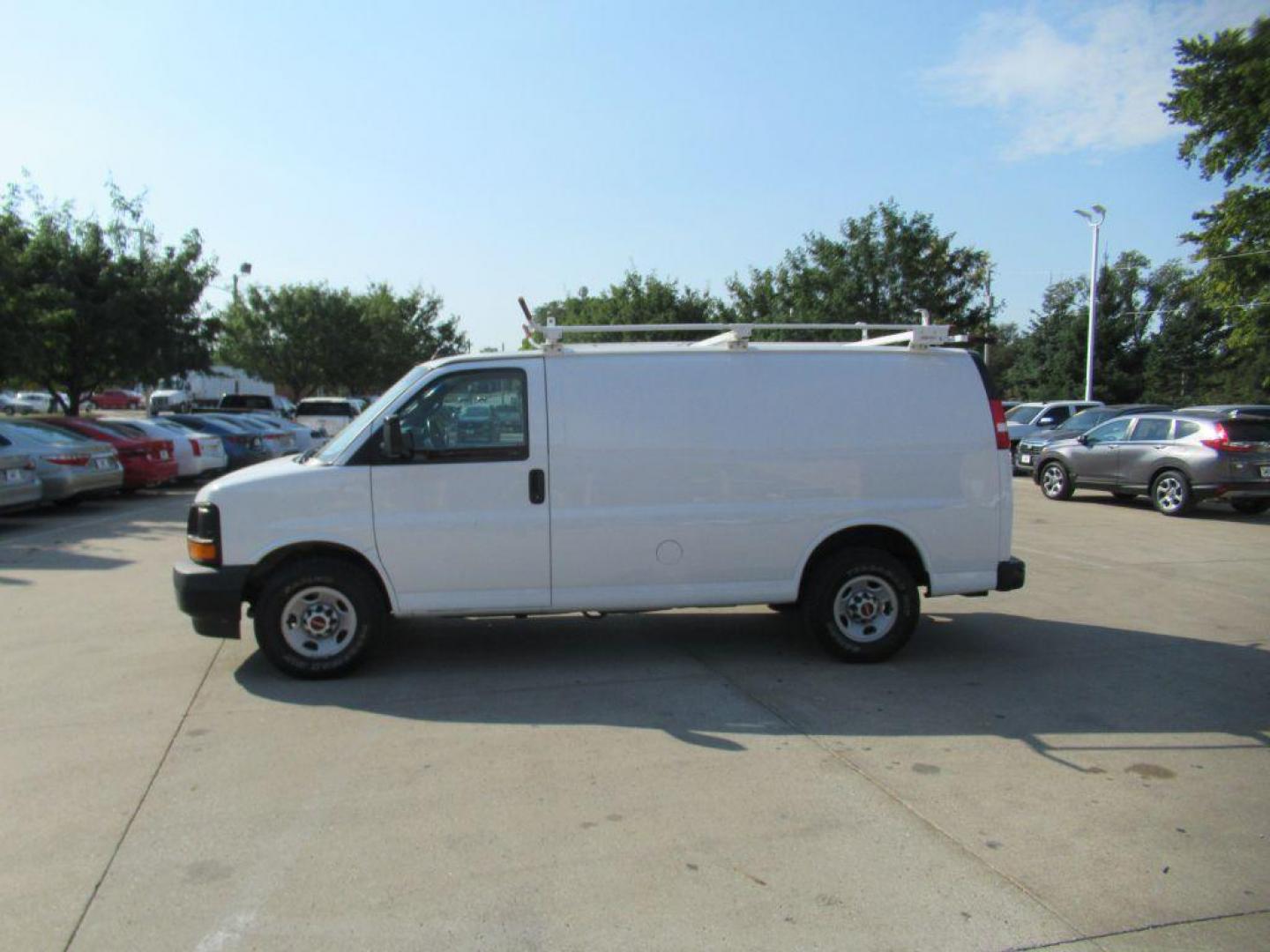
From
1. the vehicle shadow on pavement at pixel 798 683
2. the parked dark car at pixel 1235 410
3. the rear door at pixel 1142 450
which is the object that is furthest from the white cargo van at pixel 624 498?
the parked dark car at pixel 1235 410

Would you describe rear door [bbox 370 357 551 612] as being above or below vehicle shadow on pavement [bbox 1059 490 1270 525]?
above

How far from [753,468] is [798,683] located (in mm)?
1392

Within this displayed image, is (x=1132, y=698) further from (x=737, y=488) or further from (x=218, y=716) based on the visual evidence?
(x=218, y=716)

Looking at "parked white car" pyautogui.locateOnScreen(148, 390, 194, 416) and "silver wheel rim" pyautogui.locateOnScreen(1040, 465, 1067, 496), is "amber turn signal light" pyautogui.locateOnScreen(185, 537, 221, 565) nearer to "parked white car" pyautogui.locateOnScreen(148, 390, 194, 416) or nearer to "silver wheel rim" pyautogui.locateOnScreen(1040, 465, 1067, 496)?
"silver wheel rim" pyautogui.locateOnScreen(1040, 465, 1067, 496)

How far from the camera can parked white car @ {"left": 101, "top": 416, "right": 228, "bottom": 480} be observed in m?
18.8

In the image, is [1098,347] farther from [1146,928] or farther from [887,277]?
[1146,928]

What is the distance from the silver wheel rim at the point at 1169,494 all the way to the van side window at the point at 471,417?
40.7 ft

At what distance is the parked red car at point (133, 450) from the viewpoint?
1730cm

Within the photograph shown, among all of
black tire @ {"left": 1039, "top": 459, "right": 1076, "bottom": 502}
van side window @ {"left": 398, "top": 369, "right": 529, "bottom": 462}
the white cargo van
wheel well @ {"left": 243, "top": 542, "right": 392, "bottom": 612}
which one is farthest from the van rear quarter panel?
black tire @ {"left": 1039, "top": 459, "right": 1076, "bottom": 502}

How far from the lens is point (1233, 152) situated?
77.0 feet

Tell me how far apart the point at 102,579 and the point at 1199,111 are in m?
24.9

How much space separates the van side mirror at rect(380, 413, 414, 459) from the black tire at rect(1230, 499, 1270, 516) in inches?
553

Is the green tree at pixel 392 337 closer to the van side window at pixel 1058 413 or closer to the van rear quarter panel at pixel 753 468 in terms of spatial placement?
the van side window at pixel 1058 413

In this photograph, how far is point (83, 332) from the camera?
79.7 feet
